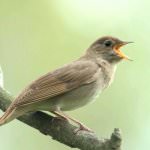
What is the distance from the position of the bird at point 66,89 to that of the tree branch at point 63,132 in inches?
4.1

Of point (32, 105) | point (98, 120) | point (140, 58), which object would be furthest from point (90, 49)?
point (140, 58)

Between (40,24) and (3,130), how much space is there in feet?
7.41

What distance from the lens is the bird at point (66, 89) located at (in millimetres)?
8883

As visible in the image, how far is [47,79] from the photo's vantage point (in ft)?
30.8

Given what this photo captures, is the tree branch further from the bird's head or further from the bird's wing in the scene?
the bird's head

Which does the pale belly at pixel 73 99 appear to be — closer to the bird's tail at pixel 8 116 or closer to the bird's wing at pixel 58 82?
the bird's wing at pixel 58 82

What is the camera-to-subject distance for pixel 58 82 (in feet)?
30.9

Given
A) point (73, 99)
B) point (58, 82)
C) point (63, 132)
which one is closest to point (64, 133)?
point (63, 132)

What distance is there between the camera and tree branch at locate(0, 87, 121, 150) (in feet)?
25.7

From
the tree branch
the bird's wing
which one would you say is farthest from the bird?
the tree branch

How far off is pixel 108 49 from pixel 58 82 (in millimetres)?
1157

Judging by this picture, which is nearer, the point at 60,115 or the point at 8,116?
the point at 8,116

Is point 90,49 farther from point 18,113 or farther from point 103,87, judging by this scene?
point 18,113

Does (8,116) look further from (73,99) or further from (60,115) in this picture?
(73,99)
